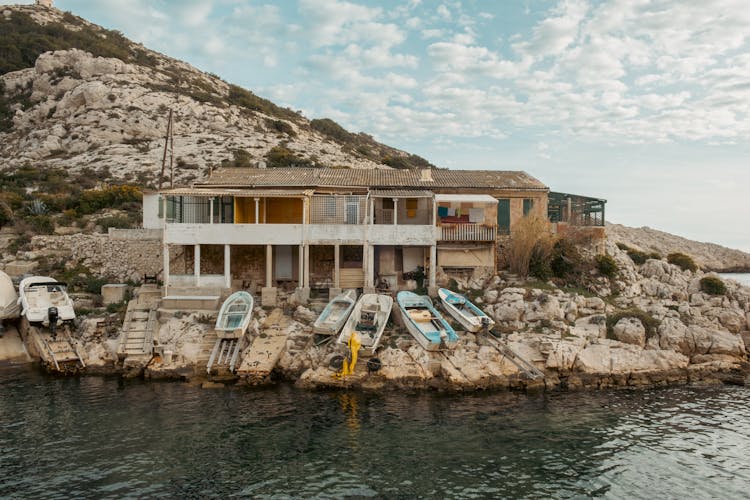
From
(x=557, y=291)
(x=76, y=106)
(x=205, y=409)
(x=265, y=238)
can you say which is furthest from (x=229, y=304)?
(x=76, y=106)

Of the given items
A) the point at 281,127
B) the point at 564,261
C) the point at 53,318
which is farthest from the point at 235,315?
the point at 281,127

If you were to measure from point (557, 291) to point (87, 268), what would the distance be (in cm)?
2536

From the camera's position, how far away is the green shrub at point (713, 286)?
25984mm

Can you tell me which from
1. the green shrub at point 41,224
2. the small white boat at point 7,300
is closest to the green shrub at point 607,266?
the small white boat at point 7,300

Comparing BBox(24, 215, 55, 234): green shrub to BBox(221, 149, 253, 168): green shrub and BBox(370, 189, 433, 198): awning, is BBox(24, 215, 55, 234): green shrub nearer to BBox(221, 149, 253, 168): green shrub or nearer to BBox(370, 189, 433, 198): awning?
BBox(221, 149, 253, 168): green shrub

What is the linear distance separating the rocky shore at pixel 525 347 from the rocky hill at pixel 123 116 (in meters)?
24.1

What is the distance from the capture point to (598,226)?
100 ft

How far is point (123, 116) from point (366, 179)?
35.8 m

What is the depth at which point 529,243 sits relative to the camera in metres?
26.1

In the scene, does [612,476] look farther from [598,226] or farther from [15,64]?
[15,64]

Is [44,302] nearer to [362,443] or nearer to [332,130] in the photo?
[362,443]

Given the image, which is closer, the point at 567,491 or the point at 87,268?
the point at 567,491

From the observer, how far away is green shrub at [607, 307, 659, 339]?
71.6 feet

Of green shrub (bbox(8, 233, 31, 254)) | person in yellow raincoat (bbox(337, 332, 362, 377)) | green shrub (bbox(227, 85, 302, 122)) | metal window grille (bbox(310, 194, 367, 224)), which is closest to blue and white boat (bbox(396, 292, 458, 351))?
person in yellow raincoat (bbox(337, 332, 362, 377))
